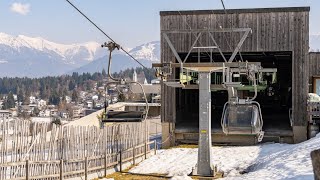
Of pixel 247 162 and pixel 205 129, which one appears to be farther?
pixel 247 162

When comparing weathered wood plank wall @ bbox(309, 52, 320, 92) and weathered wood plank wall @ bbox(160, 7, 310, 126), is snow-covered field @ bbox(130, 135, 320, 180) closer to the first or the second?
weathered wood plank wall @ bbox(160, 7, 310, 126)

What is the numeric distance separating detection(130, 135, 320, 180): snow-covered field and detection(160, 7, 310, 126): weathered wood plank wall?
3890mm

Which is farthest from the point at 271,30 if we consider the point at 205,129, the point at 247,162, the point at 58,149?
the point at 58,149

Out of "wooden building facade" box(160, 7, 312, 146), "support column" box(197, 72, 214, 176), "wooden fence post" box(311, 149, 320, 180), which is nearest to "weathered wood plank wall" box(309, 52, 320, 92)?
"wooden building facade" box(160, 7, 312, 146)

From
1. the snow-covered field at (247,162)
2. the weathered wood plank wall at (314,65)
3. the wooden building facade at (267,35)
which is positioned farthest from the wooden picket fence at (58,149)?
the weathered wood plank wall at (314,65)

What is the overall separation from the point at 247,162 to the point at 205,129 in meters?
3.42

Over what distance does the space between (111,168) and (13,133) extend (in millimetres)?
5705

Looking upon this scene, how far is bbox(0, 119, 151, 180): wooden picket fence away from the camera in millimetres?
13903

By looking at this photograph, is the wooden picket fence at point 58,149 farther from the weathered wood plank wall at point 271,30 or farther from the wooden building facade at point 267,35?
the weathered wood plank wall at point 271,30

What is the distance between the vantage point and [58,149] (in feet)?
52.0

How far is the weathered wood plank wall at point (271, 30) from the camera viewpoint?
26500 mm

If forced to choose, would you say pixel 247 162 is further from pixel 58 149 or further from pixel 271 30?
pixel 271 30

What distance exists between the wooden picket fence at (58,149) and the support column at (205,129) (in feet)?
11.8

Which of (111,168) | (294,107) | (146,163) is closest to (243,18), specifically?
(294,107)
